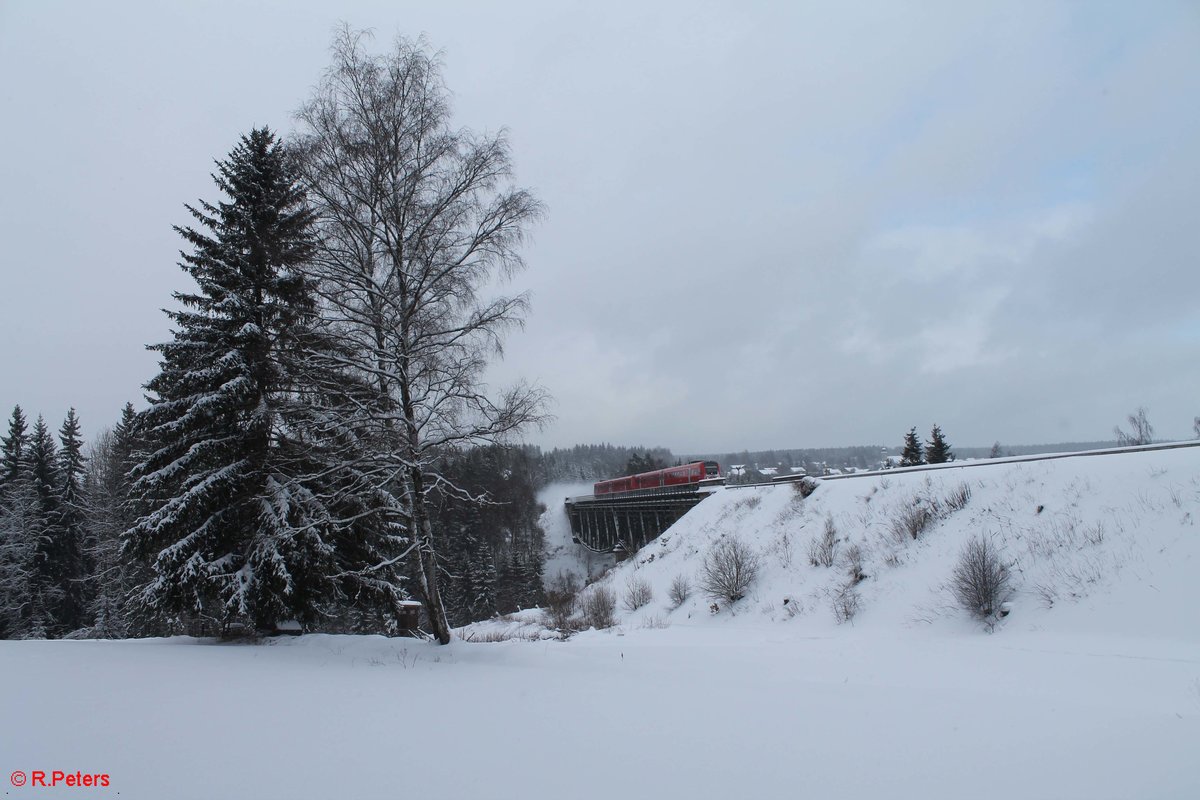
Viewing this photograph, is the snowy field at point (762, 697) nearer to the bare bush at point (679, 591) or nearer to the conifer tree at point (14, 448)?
the bare bush at point (679, 591)

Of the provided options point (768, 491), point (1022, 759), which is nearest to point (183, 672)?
point (1022, 759)

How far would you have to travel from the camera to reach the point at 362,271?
325 inches

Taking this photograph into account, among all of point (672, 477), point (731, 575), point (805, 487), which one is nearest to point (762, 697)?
point (731, 575)

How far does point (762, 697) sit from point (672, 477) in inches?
1175

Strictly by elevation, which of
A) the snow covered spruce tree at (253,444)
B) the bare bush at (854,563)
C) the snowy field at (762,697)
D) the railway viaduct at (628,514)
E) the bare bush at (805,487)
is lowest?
the railway viaduct at (628,514)

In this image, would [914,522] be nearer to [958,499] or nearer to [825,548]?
[958,499]

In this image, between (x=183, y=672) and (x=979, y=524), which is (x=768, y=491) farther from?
(x=183, y=672)

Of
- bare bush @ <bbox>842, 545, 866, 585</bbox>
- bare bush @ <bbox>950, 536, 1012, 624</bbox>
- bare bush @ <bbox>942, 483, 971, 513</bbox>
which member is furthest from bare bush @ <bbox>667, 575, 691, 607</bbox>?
bare bush @ <bbox>950, 536, 1012, 624</bbox>

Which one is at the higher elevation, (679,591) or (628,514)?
(679,591)

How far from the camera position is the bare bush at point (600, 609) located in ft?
43.9

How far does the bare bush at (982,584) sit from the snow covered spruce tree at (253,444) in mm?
9230

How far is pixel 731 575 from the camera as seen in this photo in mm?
12453

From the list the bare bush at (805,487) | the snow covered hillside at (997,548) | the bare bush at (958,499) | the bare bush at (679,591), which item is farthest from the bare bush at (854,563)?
the bare bush at (805,487)

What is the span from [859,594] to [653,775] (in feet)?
27.5
